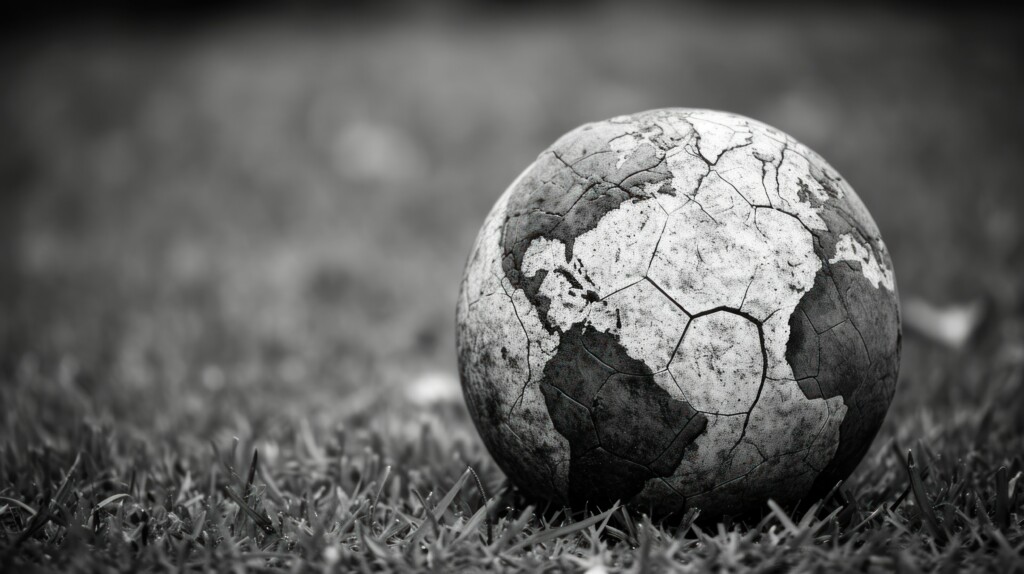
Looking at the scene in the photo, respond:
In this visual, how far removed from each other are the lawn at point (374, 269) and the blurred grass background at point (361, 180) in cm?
3

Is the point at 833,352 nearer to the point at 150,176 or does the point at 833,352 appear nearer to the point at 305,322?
the point at 305,322

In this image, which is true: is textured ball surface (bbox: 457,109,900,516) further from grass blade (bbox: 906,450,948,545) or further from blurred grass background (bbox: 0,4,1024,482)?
blurred grass background (bbox: 0,4,1024,482)

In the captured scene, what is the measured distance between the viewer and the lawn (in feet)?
7.27

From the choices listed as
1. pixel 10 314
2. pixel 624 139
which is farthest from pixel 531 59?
pixel 624 139

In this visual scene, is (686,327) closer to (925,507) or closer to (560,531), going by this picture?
(560,531)

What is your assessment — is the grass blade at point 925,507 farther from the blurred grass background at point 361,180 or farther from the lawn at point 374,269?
the blurred grass background at point 361,180

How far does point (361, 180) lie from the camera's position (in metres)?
6.69

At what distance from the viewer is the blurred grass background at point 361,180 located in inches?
146

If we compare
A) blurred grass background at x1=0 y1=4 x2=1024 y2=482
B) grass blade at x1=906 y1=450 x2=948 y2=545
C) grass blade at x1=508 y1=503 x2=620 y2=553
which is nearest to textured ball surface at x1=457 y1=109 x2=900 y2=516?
grass blade at x1=508 y1=503 x2=620 y2=553

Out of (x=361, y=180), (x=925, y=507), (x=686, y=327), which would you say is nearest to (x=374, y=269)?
(x=361, y=180)

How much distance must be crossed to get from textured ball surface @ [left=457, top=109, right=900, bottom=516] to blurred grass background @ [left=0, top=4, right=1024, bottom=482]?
0.75 metres

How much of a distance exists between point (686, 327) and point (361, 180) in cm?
511

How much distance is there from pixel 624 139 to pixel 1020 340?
2.78 m

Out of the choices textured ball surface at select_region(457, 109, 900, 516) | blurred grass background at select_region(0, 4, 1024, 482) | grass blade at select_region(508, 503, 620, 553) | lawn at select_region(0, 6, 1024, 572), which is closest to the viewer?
textured ball surface at select_region(457, 109, 900, 516)
